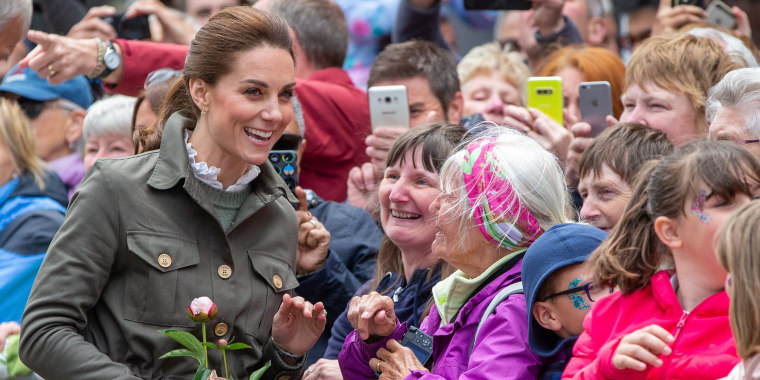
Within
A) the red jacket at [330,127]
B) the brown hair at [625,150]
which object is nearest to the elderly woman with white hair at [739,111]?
the brown hair at [625,150]

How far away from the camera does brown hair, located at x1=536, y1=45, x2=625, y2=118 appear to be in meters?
4.88

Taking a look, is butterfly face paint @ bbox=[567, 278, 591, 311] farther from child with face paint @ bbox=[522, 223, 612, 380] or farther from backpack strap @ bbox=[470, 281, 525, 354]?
backpack strap @ bbox=[470, 281, 525, 354]

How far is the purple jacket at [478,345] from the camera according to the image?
2.85 meters

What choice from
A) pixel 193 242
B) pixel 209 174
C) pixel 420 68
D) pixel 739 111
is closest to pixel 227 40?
pixel 209 174

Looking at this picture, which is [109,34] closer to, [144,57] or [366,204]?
[144,57]

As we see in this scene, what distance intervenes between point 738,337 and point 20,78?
14.7 feet

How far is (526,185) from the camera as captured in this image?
3221 millimetres

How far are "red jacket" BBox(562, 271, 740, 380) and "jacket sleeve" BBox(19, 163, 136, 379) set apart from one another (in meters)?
1.30

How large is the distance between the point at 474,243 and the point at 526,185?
0.80ft

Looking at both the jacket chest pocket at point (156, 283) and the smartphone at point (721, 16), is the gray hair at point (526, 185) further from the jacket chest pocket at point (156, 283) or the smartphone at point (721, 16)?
the smartphone at point (721, 16)

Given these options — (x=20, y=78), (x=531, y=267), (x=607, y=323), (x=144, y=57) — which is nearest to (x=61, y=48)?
(x=144, y=57)

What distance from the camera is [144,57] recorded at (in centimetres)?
478

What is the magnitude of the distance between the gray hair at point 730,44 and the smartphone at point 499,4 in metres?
1.07

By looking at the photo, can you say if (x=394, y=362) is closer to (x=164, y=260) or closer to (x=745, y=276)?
(x=164, y=260)
